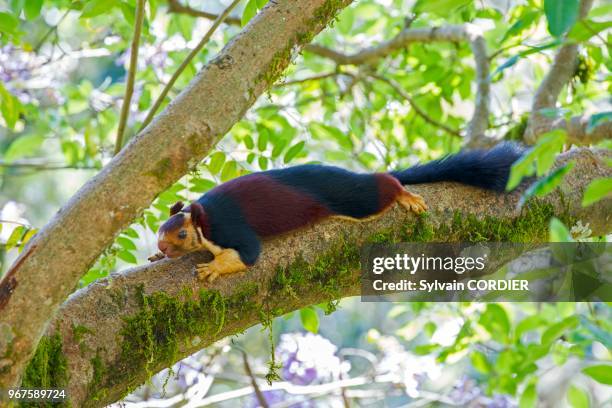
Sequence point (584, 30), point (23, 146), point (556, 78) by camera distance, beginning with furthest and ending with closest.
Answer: point (23, 146), point (556, 78), point (584, 30)

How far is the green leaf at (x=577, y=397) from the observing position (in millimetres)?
3049

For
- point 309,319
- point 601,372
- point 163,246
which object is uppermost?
point 163,246

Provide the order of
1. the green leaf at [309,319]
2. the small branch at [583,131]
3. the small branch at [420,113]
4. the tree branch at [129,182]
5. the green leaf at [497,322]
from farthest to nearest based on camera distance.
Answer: the small branch at [420,113]
the small branch at [583,131]
the green leaf at [309,319]
the green leaf at [497,322]
the tree branch at [129,182]

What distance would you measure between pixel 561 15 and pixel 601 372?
36.2 inches

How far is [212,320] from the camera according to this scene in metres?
2.45

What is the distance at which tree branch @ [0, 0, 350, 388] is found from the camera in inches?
71.2

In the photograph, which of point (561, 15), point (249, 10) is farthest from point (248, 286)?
point (561, 15)

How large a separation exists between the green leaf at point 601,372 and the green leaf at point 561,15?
2.82 feet

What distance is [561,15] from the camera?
5.38ft

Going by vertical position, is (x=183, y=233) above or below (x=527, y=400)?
above

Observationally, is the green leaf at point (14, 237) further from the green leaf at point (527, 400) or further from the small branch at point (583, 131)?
the small branch at point (583, 131)

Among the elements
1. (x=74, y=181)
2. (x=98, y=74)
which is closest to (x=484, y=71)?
(x=98, y=74)

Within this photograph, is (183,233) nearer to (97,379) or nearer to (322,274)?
(322,274)

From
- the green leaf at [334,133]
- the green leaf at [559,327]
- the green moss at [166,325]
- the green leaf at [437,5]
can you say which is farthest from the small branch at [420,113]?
the green leaf at [437,5]
